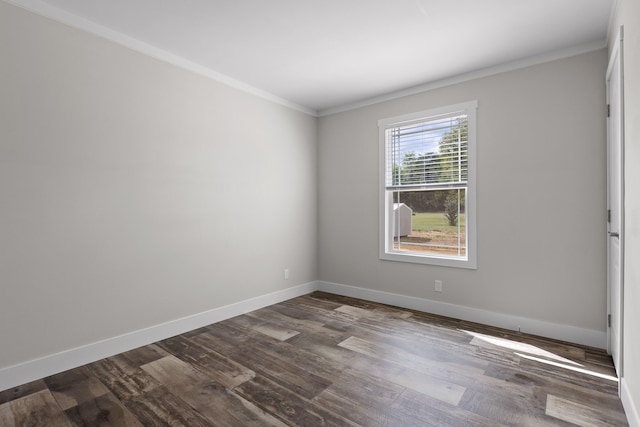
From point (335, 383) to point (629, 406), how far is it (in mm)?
1647

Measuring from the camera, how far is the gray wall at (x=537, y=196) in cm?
283

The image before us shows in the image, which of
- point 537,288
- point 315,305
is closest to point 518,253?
point 537,288

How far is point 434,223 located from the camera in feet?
12.7

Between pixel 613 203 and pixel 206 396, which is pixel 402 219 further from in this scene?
pixel 206 396

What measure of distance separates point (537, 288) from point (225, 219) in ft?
10.2

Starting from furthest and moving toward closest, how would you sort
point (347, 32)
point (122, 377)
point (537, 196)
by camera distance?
point (537, 196) → point (347, 32) → point (122, 377)

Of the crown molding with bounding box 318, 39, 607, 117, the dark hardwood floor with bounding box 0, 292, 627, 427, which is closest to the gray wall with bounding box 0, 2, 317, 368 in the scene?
the dark hardwood floor with bounding box 0, 292, 627, 427

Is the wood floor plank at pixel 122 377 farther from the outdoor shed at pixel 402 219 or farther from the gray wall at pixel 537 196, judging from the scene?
the outdoor shed at pixel 402 219

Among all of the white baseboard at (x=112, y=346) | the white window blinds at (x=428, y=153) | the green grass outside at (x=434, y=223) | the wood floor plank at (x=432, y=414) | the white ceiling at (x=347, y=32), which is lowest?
the wood floor plank at (x=432, y=414)

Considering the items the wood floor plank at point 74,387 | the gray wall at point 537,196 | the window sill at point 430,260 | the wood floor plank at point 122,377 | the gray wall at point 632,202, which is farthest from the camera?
the window sill at point 430,260

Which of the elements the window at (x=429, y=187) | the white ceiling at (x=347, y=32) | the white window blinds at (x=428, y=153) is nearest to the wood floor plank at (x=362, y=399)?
the window at (x=429, y=187)

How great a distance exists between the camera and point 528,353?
2.71 m

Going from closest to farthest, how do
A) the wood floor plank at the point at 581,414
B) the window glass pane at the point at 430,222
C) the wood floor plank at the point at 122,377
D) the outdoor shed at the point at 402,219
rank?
the wood floor plank at the point at 581,414, the wood floor plank at the point at 122,377, the window glass pane at the point at 430,222, the outdoor shed at the point at 402,219

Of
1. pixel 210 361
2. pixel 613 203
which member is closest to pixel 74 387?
pixel 210 361
